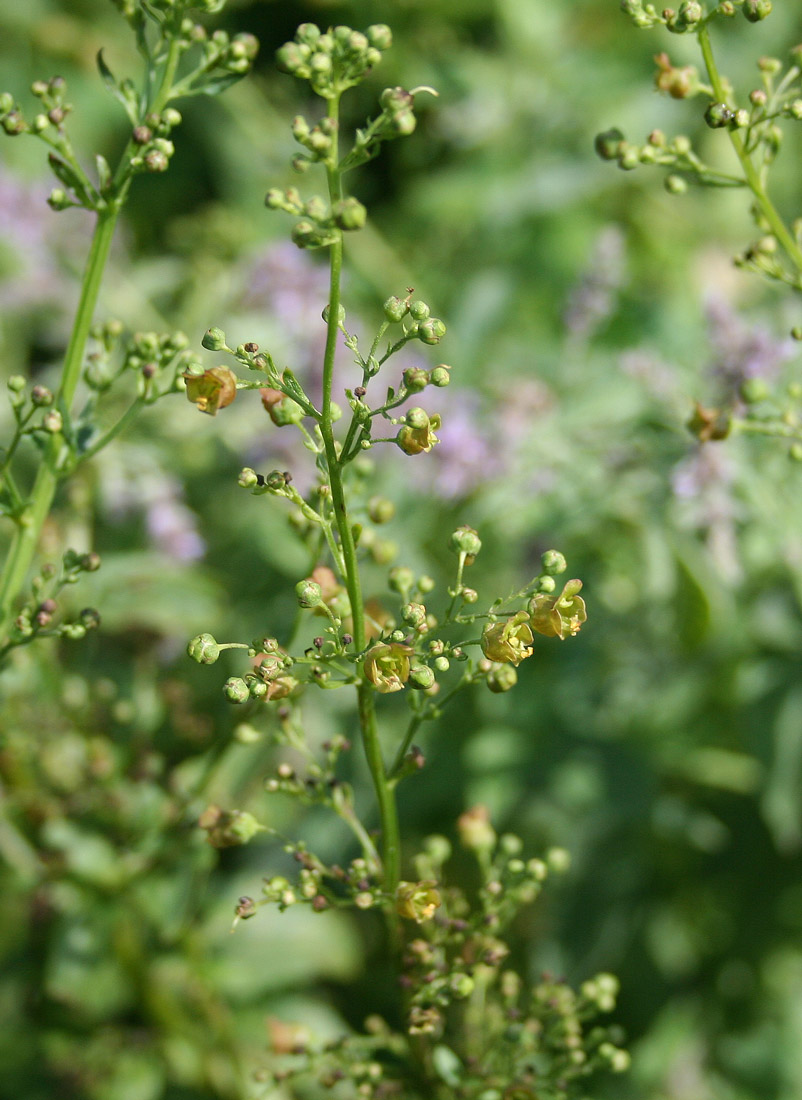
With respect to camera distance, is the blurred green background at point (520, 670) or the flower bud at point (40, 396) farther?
the blurred green background at point (520, 670)

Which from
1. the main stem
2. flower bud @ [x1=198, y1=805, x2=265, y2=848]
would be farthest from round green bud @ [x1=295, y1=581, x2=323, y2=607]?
flower bud @ [x1=198, y1=805, x2=265, y2=848]

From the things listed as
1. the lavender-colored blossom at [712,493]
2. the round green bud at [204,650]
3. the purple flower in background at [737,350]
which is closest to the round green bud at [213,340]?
the round green bud at [204,650]

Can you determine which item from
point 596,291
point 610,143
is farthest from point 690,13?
point 596,291

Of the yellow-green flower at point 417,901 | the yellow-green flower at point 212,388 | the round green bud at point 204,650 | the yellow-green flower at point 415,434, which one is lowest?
the yellow-green flower at point 417,901

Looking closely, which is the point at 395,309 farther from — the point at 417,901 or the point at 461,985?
the point at 461,985

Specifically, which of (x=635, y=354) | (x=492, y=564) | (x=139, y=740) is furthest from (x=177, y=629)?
(x=635, y=354)

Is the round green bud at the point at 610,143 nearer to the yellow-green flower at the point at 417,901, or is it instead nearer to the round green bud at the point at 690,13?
the round green bud at the point at 690,13

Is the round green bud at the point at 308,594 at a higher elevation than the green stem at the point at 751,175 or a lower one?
lower
